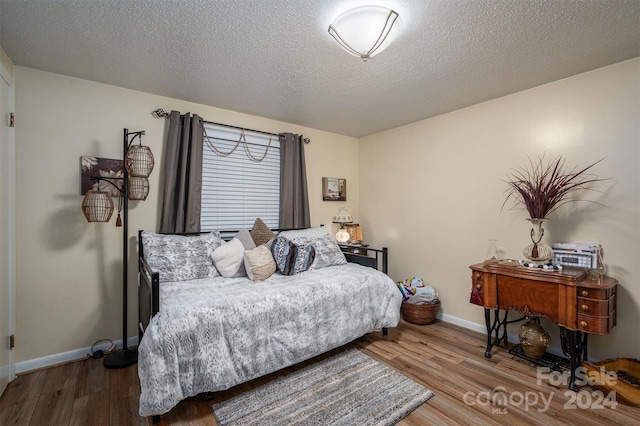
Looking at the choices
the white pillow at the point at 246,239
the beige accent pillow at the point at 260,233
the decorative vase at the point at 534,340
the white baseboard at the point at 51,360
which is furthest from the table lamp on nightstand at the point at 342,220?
the white baseboard at the point at 51,360

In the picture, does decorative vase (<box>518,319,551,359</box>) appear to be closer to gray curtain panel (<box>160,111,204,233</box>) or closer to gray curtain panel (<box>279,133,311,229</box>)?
gray curtain panel (<box>279,133,311,229</box>)

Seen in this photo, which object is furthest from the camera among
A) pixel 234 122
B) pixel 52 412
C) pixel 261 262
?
pixel 234 122

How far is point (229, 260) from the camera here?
103 inches

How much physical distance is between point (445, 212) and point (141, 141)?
3262 millimetres

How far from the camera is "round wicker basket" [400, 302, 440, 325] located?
3.16 metres

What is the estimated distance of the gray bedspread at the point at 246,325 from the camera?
1.66 m

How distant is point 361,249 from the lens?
355 cm

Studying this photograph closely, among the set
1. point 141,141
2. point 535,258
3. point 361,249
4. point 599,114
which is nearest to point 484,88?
point 599,114

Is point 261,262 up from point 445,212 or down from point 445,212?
down

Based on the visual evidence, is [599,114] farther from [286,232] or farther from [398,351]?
[286,232]

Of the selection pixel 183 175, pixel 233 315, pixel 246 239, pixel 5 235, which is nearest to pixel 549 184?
pixel 233 315

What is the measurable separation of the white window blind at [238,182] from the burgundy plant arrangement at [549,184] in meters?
2.58

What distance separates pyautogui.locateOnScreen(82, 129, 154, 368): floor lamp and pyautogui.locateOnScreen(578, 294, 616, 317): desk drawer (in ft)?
11.1

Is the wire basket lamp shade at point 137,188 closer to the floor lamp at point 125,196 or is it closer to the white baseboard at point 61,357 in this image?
the floor lamp at point 125,196
